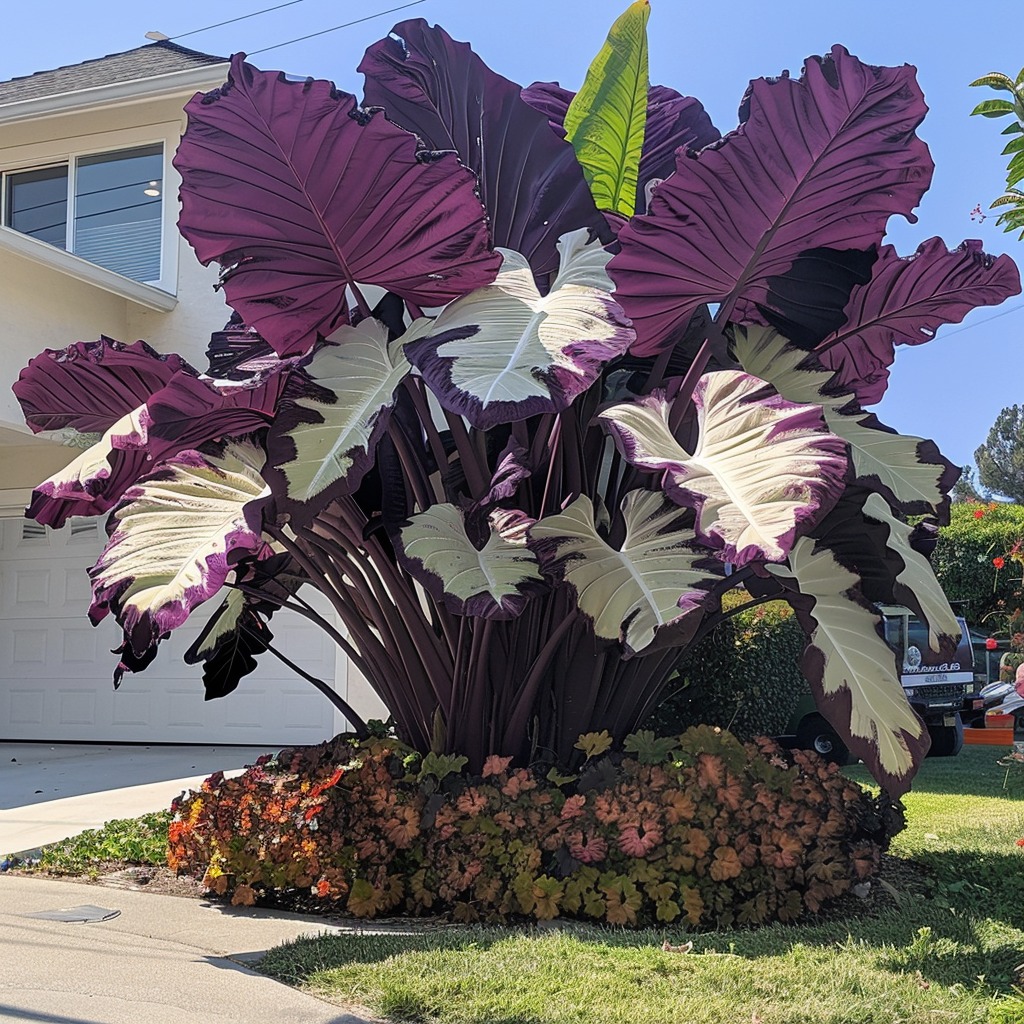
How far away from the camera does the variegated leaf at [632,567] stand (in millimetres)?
3951

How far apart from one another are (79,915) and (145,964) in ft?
2.98

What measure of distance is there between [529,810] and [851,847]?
1.34m

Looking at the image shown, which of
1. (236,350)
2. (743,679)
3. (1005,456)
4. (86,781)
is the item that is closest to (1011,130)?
(236,350)

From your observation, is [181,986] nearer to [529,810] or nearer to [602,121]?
[529,810]

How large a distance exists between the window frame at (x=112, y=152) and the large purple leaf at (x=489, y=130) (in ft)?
17.7

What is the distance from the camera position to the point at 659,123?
598 centimetres

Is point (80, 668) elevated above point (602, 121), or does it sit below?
below

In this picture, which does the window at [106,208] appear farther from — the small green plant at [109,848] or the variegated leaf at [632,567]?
the variegated leaf at [632,567]

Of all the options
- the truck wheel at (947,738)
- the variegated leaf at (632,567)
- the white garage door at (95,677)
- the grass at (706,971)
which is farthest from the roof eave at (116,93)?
the truck wheel at (947,738)

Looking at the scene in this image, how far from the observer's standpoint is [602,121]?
541 centimetres

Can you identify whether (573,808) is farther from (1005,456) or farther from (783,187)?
(1005,456)

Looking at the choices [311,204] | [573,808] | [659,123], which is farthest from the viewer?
[659,123]

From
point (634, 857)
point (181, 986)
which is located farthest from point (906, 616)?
point (181, 986)

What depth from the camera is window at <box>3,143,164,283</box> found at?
11.1 metres
